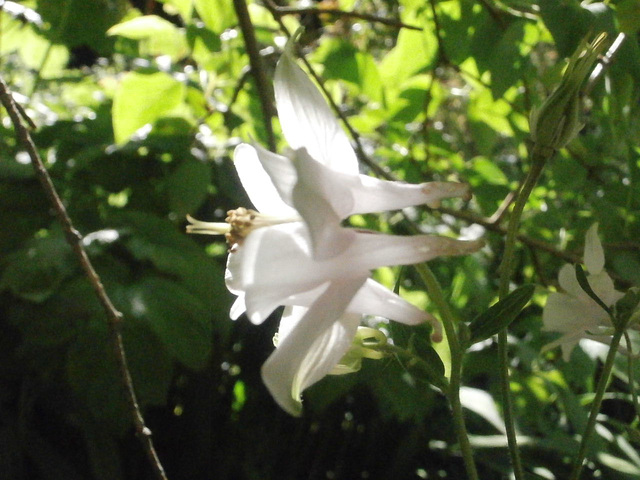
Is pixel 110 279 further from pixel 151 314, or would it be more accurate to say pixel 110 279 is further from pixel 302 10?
pixel 302 10

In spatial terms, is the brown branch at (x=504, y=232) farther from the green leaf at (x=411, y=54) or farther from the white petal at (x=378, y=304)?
the white petal at (x=378, y=304)

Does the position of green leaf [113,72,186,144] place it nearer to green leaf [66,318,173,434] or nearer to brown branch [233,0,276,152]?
brown branch [233,0,276,152]

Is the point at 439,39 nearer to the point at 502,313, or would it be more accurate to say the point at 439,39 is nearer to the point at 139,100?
the point at 139,100


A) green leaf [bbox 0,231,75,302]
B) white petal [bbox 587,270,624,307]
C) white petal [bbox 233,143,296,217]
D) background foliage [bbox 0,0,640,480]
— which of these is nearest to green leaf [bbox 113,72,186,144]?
background foliage [bbox 0,0,640,480]

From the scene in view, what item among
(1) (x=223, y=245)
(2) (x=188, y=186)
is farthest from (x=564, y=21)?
(1) (x=223, y=245)

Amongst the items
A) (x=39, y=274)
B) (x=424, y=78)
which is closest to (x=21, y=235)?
(x=39, y=274)
